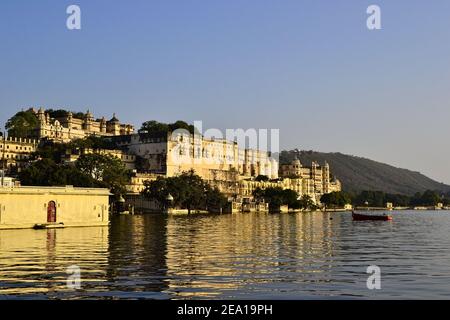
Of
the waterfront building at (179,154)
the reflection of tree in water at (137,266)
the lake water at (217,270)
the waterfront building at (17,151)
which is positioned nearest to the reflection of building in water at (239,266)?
the lake water at (217,270)

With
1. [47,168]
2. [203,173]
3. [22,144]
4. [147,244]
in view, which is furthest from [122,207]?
[147,244]

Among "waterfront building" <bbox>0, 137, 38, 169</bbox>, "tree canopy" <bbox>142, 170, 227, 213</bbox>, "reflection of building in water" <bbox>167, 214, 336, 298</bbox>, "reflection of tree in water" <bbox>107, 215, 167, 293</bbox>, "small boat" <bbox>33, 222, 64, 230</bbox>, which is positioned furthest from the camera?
"waterfront building" <bbox>0, 137, 38, 169</bbox>

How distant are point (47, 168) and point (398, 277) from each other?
3631 inches

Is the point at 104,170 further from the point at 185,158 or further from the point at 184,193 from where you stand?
the point at 185,158

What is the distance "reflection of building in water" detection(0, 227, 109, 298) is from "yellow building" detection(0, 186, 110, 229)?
9.63 metres

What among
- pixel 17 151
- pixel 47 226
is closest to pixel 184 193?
pixel 17 151

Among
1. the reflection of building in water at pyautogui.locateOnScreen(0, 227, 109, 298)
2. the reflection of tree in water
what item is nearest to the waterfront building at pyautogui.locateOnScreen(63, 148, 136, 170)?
the reflection of building in water at pyautogui.locateOnScreen(0, 227, 109, 298)

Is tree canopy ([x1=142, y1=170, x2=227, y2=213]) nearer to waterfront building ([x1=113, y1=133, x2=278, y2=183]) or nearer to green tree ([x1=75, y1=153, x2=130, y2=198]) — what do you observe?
green tree ([x1=75, y1=153, x2=130, y2=198])

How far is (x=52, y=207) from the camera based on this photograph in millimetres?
63375

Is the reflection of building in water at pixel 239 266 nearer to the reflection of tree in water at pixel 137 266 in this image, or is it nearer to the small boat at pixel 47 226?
the reflection of tree in water at pixel 137 266

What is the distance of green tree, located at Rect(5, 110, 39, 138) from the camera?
173250mm

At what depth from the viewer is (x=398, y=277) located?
1049 inches
